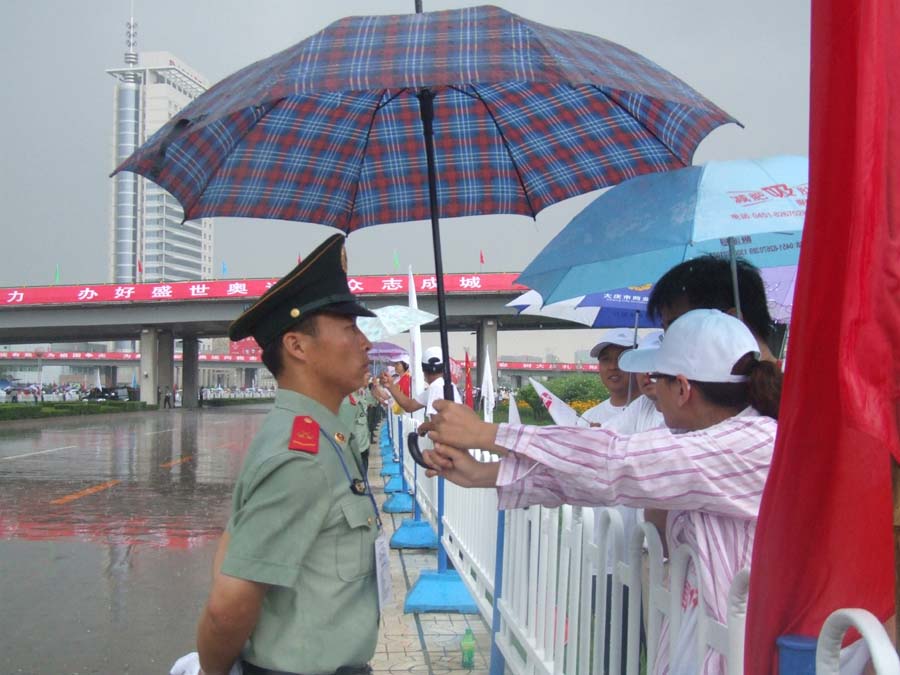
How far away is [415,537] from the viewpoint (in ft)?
23.9

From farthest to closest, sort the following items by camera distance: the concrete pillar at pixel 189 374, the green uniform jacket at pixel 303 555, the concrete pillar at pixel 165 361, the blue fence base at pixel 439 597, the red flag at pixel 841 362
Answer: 1. the concrete pillar at pixel 189 374
2. the concrete pillar at pixel 165 361
3. the blue fence base at pixel 439 597
4. the green uniform jacket at pixel 303 555
5. the red flag at pixel 841 362

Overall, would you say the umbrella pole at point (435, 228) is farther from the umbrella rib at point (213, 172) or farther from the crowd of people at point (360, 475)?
the umbrella rib at point (213, 172)

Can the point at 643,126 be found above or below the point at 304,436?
above

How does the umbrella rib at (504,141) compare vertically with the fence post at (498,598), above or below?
above

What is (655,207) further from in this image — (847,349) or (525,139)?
(847,349)

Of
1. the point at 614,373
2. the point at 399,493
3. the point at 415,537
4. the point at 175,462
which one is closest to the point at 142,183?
the point at 175,462

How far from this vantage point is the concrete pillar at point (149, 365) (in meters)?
47.4

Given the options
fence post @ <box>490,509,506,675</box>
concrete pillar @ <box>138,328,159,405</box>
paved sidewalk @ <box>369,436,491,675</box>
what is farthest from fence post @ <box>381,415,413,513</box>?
concrete pillar @ <box>138,328,159,405</box>

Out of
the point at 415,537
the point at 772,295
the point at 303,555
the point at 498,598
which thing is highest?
the point at 772,295

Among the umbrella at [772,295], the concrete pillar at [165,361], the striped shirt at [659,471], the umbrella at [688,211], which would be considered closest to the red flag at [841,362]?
the striped shirt at [659,471]

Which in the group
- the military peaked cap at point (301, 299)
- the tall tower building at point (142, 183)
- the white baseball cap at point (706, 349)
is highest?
the tall tower building at point (142, 183)

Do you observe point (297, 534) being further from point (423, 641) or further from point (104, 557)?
point (104, 557)

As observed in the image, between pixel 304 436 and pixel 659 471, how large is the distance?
2.50 ft

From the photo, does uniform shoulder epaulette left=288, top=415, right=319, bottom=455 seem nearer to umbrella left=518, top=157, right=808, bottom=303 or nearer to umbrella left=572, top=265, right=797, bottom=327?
umbrella left=518, top=157, right=808, bottom=303
